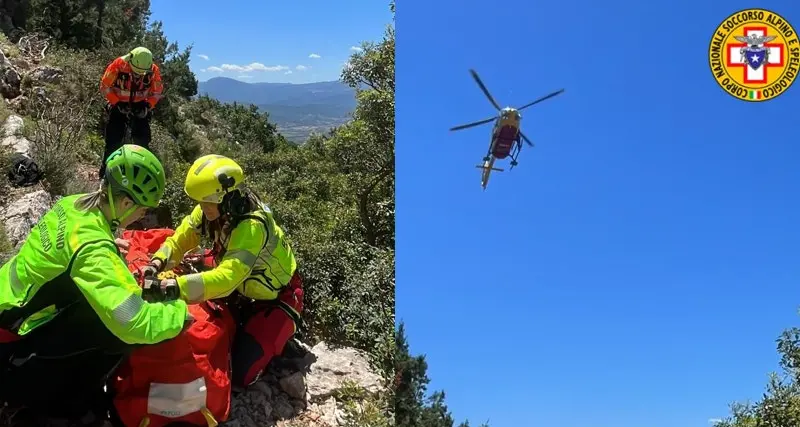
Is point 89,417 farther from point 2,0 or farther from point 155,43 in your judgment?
point 155,43

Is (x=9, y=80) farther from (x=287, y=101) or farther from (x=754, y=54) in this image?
(x=287, y=101)

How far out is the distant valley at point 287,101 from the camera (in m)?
18.5

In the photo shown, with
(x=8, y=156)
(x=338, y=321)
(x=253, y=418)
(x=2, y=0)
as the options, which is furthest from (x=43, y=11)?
(x=253, y=418)

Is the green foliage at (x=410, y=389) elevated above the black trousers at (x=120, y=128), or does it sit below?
below

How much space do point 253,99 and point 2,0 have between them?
58.6 feet

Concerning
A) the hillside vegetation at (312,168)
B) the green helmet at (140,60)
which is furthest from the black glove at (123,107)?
the hillside vegetation at (312,168)

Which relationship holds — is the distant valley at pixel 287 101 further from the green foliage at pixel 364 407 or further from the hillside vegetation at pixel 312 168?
the green foliage at pixel 364 407

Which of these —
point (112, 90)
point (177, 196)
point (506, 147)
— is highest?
point (506, 147)

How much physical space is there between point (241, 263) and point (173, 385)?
0.68 m

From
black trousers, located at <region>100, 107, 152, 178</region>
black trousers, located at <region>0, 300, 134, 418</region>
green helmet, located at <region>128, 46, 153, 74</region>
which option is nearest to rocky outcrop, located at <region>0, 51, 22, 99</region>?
black trousers, located at <region>100, 107, 152, 178</region>

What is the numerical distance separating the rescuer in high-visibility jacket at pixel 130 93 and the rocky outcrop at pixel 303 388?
3.62m

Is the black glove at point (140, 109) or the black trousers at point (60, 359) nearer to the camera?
the black trousers at point (60, 359)

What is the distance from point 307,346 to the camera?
5.06m

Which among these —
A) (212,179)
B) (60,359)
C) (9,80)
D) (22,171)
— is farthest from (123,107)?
(60,359)
